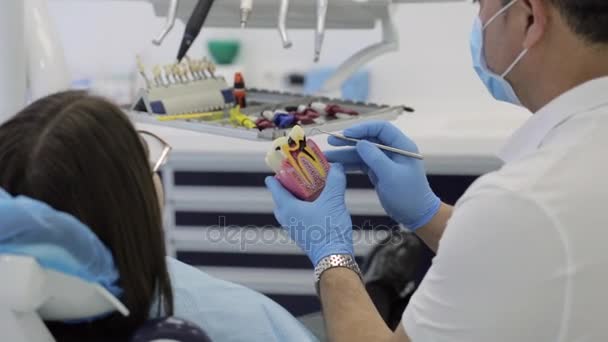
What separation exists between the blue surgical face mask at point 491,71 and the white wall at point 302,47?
1.24 metres

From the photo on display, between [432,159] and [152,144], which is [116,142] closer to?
[152,144]

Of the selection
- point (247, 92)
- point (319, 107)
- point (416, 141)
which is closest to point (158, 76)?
point (247, 92)

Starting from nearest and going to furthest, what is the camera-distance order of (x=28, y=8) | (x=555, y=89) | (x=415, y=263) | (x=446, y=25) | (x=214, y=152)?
(x=555, y=89) < (x=28, y=8) < (x=214, y=152) < (x=415, y=263) < (x=446, y=25)

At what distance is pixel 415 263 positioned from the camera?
5.35ft

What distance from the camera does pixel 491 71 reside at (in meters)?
0.97

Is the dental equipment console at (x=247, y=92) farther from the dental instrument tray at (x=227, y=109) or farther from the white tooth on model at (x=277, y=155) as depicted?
the white tooth on model at (x=277, y=155)

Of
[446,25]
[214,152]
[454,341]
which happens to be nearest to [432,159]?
[214,152]

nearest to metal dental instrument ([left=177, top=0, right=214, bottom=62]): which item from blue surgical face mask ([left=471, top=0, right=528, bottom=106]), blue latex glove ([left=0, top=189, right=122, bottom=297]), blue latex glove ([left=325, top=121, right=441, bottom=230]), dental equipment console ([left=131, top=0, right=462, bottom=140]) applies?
dental equipment console ([left=131, top=0, right=462, bottom=140])

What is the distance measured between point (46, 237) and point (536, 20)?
0.58m

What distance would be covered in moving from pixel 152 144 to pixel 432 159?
25.0 inches

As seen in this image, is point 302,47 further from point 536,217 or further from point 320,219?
point 536,217

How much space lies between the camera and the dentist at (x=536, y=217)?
743mm

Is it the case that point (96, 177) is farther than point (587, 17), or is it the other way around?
point (587, 17)

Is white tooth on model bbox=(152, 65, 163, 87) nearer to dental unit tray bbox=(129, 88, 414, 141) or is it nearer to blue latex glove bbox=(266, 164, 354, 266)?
dental unit tray bbox=(129, 88, 414, 141)
